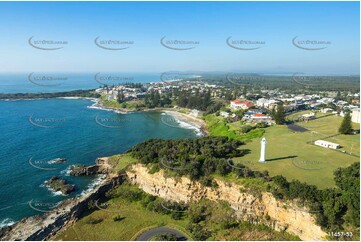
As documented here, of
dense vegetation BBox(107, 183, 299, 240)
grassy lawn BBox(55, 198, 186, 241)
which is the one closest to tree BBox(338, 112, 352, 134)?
dense vegetation BBox(107, 183, 299, 240)

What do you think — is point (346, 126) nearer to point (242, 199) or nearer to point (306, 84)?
point (242, 199)

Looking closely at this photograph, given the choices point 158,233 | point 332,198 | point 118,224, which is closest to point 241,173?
point 332,198

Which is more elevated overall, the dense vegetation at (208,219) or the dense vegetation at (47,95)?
the dense vegetation at (47,95)

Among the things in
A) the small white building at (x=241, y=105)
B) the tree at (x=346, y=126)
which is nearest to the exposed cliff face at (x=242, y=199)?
the tree at (x=346, y=126)

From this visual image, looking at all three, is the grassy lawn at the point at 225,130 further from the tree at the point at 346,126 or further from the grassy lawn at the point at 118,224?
the grassy lawn at the point at 118,224

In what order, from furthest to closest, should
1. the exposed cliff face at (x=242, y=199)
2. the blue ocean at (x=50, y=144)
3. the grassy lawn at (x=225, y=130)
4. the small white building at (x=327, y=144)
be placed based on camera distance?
the grassy lawn at (x=225, y=130) < the small white building at (x=327, y=144) < the blue ocean at (x=50, y=144) < the exposed cliff face at (x=242, y=199)

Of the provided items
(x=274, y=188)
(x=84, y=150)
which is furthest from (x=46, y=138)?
(x=274, y=188)
